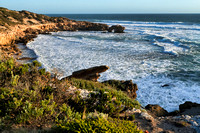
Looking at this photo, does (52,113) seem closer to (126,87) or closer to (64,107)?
(64,107)

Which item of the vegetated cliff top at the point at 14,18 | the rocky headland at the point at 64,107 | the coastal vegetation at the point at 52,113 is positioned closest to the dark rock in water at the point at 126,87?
the rocky headland at the point at 64,107

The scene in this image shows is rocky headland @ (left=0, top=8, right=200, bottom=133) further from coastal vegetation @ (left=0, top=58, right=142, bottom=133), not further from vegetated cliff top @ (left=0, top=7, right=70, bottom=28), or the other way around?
vegetated cliff top @ (left=0, top=7, right=70, bottom=28)

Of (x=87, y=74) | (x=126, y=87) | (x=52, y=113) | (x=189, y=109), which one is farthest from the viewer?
(x=87, y=74)

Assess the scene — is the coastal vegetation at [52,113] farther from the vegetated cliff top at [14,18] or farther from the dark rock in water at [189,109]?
the vegetated cliff top at [14,18]

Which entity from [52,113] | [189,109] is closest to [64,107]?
[52,113]

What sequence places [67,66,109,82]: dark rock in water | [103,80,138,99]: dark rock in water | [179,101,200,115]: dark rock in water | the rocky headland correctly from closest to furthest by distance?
the rocky headland → [179,101,200,115]: dark rock in water → [103,80,138,99]: dark rock in water → [67,66,109,82]: dark rock in water

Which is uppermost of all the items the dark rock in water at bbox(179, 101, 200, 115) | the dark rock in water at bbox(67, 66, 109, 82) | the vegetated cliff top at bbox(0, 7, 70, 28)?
the vegetated cliff top at bbox(0, 7, 70, 28)

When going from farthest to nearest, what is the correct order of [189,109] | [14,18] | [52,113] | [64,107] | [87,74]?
[14,18], [87,74], [189,109], [64,107], [52,113]

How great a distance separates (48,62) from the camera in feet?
59.1

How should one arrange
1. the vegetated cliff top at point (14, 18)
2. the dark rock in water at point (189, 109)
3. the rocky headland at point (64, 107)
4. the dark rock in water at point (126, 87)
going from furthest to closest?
the vegetated cliff top at point (14, 18) → the dark rock in water at point (126, 87) → the dark rock in water at point (189, 109) → the rocky headland at point (64, 107)

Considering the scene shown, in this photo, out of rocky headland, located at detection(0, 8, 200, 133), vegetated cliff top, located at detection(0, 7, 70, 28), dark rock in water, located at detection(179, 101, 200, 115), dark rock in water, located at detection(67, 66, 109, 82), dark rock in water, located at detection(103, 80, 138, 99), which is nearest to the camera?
rocky headland, located at detection(0, 8, 200, 133)

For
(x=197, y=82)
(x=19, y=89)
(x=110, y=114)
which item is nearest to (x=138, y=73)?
(x=197, y=82)

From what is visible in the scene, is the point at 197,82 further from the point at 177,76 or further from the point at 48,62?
the point at 48,62

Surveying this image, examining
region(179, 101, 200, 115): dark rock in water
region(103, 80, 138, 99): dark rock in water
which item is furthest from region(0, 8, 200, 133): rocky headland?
region(103, 80, 138, 99): dark rock in water
